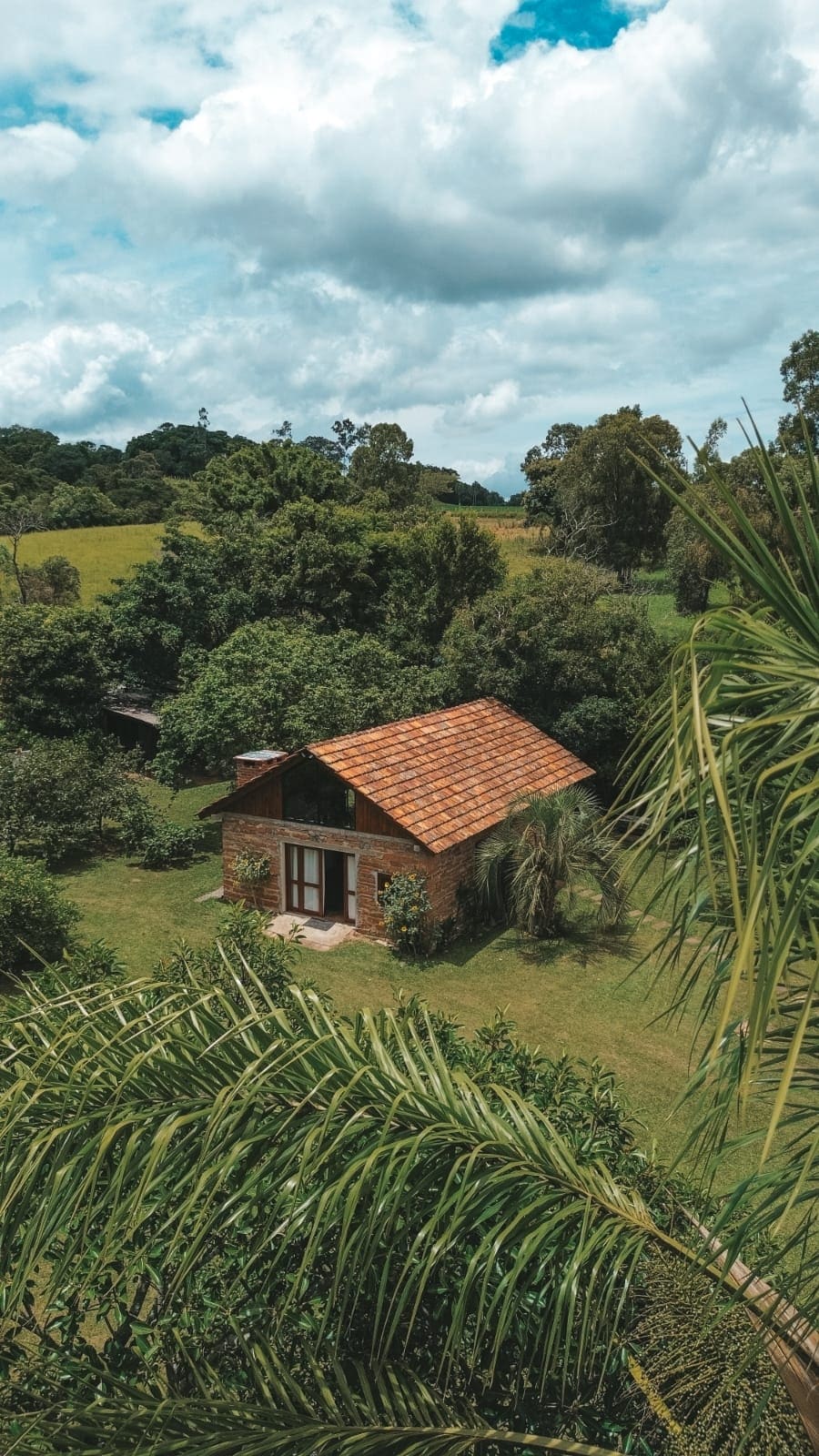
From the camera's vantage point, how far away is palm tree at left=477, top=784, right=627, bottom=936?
14500 mm

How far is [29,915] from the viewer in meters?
13.1

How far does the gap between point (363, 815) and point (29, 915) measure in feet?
16.7

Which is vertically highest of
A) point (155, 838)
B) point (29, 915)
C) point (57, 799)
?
point (57, 799)

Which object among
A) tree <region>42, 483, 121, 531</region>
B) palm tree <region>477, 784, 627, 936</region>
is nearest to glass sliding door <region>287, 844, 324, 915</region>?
palm tree <region>477, 784, 627, 936</region>

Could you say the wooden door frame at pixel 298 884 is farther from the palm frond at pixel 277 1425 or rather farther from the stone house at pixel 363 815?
the palm frond at pixel 277 1425

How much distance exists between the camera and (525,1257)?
9.92ft

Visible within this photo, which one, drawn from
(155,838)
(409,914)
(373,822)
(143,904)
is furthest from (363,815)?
(155,838)

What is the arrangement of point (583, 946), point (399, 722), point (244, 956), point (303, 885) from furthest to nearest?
point (399, 722), point (303, 885), point (583, 946), point (244, 956)

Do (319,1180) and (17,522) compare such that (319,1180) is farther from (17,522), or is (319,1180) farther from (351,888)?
(17,522)

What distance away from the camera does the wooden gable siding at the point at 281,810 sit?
14.4 meters

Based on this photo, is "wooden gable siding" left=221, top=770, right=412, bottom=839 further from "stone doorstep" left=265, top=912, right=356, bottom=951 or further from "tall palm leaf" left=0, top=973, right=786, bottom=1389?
"tall palm leaf" left=0, top=973, right=786, bottom=1389

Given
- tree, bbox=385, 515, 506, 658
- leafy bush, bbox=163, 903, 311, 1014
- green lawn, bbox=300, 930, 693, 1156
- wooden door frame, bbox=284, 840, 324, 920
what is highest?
tree, bbox=385, 515, 506, 658

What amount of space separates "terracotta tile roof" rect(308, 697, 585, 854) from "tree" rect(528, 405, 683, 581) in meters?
22.2

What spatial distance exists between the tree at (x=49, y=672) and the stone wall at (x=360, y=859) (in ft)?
30.1
